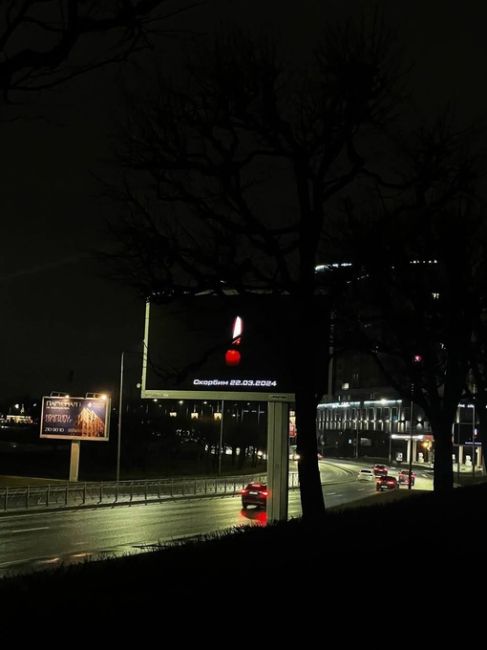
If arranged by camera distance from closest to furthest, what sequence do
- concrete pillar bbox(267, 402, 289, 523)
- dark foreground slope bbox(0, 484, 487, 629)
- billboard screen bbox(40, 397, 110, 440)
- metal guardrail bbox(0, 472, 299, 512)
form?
1. dark foreground slope bbox(0, 484, 487, 629)
2. concrete pillar bbox(267, 402, 289, 523)
3. metal guardrail bbox(0, 472, 299, 512)
4. billboard screen bbox(40, 397, 110, 440)

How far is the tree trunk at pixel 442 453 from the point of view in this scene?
76.8 feet

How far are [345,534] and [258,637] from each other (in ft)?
14.8

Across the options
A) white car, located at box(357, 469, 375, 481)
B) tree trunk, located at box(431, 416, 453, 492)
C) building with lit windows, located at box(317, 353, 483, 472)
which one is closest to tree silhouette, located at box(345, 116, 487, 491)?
tree trunk, located at box(431, 416, 453, 492)

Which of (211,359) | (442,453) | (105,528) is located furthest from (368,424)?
(442,453)

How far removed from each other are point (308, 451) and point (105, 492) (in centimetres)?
3400

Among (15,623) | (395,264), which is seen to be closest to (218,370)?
(395,264)

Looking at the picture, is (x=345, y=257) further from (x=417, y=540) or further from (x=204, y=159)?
(x=417, y=540)

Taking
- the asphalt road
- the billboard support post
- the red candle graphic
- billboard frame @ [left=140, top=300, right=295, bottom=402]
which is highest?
the red candle graphic

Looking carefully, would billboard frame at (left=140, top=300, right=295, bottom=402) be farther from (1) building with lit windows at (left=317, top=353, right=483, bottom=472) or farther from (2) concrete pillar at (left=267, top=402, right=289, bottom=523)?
(1) building with lit windows at (left=317, top=353, right=483, bottom=472)

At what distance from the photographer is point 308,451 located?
1495 centimetres

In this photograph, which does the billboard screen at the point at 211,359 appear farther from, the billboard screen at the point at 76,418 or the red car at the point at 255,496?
the billboard screen at the point at 76,418

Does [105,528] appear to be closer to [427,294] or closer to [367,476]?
[427,294]

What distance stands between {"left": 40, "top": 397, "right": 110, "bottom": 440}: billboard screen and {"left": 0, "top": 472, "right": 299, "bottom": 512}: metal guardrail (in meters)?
5.01

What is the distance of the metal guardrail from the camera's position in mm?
39259
